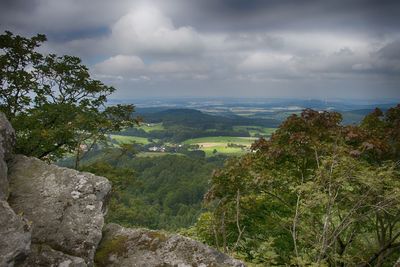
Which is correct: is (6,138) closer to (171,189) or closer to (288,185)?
(288,185)

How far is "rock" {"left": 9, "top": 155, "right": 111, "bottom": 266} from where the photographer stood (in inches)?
276

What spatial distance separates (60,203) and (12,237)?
1.79m

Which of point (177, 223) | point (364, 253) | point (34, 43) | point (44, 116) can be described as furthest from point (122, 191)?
point (177, 223)

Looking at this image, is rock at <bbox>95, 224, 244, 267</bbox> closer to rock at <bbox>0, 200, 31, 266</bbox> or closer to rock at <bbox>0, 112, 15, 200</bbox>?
rock at <bbox>0, 200, 31, 266</bbox>

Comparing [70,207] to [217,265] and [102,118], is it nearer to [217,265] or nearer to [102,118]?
[217,265]

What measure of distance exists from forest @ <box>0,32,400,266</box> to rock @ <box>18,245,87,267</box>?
11.5 ft

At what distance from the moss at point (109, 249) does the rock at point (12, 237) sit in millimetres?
1716

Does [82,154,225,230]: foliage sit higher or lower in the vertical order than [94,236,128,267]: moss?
lower

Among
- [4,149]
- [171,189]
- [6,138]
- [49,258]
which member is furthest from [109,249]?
[171,189]

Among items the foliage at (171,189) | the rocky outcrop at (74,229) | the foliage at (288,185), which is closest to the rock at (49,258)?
the rocky outcrop at (74,229)

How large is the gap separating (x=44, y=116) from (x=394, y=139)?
19016mm

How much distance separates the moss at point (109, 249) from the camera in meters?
7.27

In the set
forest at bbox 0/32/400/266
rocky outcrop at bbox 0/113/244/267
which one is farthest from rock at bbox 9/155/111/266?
forest at bbox 0/32/400/266

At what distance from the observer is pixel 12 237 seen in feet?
18.9
